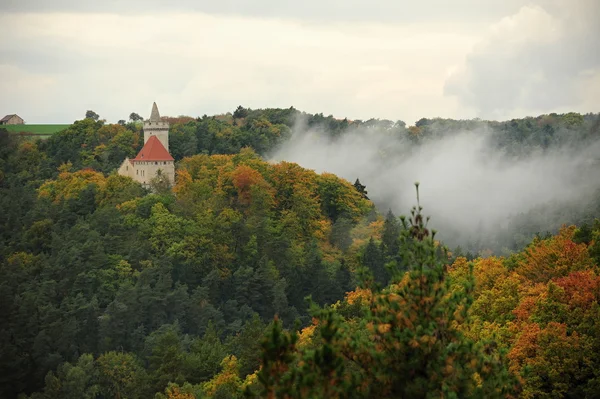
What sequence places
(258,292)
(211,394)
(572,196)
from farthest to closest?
(572,196), (258,292), (211,394)

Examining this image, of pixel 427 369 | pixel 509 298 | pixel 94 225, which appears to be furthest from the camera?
pixel 94 225

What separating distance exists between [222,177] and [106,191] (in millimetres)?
10143

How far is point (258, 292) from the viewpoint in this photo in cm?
7981

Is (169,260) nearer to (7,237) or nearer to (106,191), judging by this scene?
(106,191)

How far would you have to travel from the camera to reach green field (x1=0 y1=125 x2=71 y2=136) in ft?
422

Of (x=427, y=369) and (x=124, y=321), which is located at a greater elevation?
(x=427, y=369)

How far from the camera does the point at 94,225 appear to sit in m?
85.5

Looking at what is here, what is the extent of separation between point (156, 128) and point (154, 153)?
6.63 m

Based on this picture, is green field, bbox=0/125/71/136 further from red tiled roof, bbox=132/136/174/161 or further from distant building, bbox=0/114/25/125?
red tiled roof, bbox=132/136/174/161

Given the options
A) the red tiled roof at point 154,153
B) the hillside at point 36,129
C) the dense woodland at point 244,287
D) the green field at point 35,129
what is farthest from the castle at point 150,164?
the green field at point 35,129

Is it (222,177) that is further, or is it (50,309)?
(222,177)

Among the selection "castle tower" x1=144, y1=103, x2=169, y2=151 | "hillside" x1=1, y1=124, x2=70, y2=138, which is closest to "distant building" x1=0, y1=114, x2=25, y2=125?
"hillside" x1=1, y1=124, x2=70, y2=138

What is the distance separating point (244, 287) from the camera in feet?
260

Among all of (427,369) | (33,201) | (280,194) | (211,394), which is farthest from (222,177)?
(427,369)
